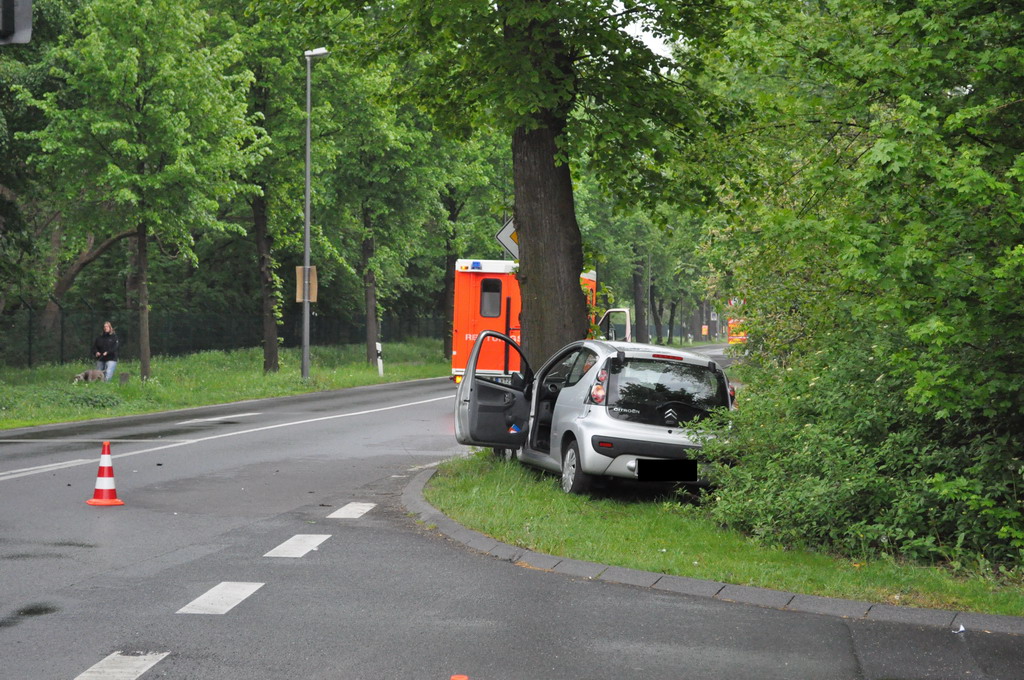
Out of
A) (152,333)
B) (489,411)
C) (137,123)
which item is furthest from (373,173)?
(489,411)

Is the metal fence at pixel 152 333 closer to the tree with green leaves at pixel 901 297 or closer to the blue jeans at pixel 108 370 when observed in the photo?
the blue jeans at pixel 108 370

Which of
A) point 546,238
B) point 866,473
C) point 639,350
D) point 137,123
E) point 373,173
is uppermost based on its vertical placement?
point 373,173

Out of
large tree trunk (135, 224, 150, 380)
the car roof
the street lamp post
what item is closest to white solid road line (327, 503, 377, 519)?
the car roof

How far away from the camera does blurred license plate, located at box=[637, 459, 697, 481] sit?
36.0 ft

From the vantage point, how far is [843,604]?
720cm

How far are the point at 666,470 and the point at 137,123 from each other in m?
18.0

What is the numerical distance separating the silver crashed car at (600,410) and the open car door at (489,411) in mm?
11

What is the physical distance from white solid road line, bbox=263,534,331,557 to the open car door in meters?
2.90

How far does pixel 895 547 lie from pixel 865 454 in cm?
80

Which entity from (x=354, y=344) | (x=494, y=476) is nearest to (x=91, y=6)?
(x=494, y=476)

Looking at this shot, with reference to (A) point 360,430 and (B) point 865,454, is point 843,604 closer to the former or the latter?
(B) point 865,454

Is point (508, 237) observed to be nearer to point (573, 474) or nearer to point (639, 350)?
point (639, 350)

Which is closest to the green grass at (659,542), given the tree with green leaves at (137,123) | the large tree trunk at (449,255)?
the tree with green leaves at (137,123)

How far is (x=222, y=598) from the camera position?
727 cm
